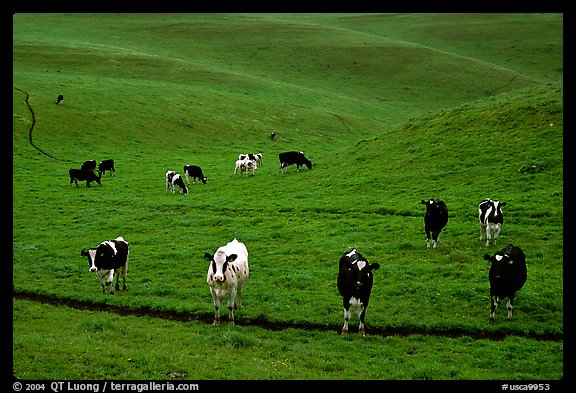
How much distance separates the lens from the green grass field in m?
13.6

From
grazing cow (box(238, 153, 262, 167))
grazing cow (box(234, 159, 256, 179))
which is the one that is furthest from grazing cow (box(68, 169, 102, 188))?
grazing cow (box(238, 153, 262, 167))

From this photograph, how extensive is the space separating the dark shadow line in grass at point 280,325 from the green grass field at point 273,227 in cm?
6

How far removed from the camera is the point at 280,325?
1611 centimetres

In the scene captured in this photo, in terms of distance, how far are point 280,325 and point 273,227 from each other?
1180cm

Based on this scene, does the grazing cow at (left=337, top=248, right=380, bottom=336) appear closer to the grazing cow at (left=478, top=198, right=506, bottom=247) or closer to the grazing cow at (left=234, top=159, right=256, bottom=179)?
the grazing cow at (left=478, top=198, right=506, bottom=247)

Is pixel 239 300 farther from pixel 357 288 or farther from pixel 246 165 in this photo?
pixel 246 165

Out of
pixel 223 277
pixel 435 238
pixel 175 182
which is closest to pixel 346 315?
pixel 223 277

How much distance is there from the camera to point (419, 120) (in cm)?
4541

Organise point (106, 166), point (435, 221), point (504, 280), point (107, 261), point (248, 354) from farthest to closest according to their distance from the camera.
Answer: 1. point (106, 166)
2. point (435, 221)
3. point (107, 261)
4. point (504, 280)
5. point (248, 354)

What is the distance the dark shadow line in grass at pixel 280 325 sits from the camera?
15195 mm

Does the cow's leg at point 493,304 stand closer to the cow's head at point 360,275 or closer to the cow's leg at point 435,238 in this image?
the cow's head at point 360,275

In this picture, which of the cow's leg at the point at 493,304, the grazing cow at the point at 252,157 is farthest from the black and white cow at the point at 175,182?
the cow's leg at the point at 493,304
